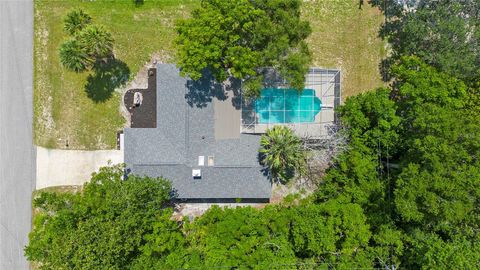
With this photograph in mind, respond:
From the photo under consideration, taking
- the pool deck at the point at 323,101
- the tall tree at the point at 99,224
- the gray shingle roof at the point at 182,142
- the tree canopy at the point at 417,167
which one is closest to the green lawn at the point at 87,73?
the gray shingle roof at the point at 182,142

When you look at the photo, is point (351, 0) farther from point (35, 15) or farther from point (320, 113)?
point (35, 15)

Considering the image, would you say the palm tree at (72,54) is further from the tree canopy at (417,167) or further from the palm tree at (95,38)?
the tree canopy at (417,167)

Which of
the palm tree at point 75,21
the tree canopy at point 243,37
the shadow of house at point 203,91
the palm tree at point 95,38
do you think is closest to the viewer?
the tree canopy at point 243,37

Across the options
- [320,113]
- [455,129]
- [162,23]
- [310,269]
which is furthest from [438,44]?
[162,23]

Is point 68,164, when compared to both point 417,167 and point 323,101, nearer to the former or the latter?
point 323,101

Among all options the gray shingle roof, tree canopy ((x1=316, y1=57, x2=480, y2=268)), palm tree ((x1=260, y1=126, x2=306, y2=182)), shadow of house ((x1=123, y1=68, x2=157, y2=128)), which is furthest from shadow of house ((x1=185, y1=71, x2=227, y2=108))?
tree canopy ((x1=316, y1=57, x2=480, y2=268))

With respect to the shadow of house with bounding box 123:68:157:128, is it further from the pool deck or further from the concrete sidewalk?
the pool deck
